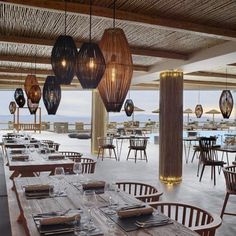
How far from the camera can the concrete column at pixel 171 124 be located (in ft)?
23.3

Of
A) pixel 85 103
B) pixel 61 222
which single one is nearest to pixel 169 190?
pixel 61 222

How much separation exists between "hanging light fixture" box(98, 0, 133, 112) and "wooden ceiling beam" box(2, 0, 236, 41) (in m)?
1.21

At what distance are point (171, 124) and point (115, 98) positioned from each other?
485 cm

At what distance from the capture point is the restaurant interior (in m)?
2.38

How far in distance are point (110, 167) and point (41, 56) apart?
12.6ft

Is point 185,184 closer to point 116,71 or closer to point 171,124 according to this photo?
point 171,124

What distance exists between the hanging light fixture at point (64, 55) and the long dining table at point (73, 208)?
3.62 ft

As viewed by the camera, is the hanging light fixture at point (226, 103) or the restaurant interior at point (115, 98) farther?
the hanging light fixture at point (226, 103)

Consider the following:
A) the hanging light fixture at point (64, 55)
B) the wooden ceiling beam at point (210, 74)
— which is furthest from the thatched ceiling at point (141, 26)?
the wooden ceiling beam at point (210, 74)

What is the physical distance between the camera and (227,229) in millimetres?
4195

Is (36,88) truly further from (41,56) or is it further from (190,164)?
(190,164)

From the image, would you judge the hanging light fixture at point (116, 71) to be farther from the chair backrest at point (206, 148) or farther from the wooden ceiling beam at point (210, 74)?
the wooden ceiling beam at point (210, 74)

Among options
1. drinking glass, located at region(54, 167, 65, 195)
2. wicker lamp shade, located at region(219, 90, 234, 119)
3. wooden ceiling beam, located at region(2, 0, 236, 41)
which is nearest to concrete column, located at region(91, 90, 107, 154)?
wicker lamp shade, located at region(219, 90, 234, 119)

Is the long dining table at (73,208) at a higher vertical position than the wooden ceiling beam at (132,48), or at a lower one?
lower
